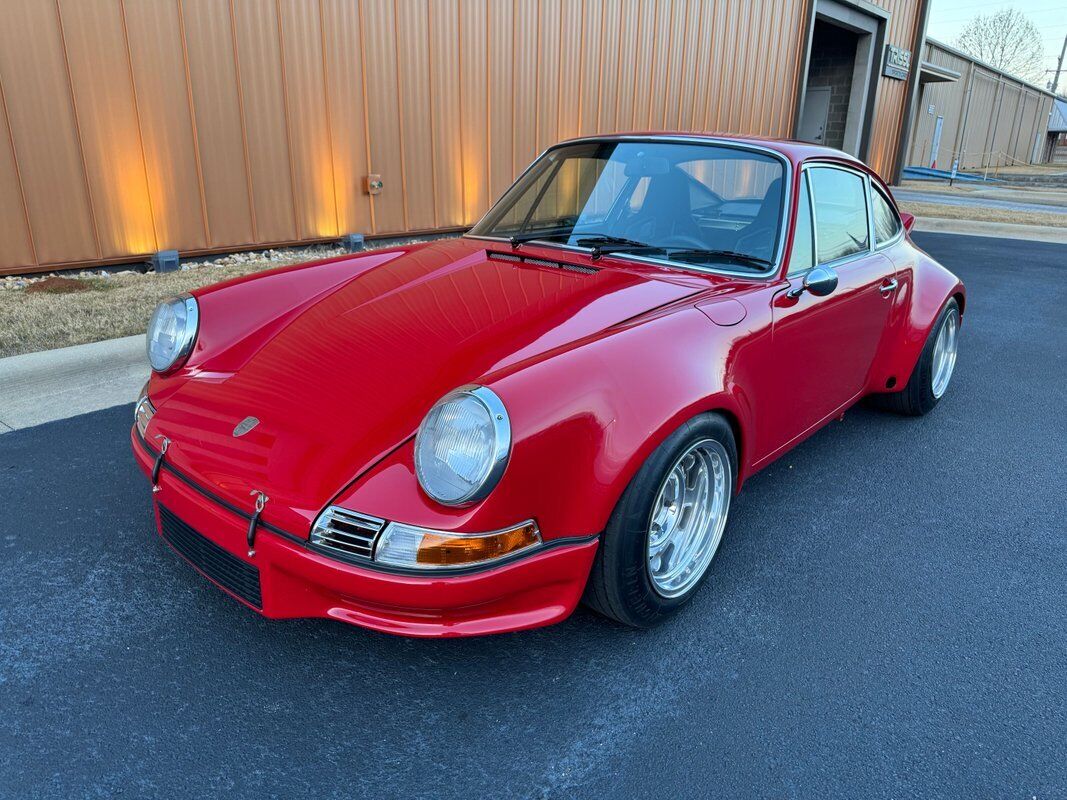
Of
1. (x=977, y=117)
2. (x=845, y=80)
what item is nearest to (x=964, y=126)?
(x=977, y=117)

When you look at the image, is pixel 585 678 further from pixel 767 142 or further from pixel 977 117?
pixel 977 117

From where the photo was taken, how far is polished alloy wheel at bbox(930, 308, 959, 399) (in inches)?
159

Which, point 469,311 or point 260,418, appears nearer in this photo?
point 260,418

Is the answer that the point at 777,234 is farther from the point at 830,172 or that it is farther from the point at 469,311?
the point at 469,311

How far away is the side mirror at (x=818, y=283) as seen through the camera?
265 centimetres

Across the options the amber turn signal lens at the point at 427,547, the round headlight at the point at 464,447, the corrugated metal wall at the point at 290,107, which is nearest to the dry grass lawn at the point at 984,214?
the corrugated metal wall at the point at 290,107

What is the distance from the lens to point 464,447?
1.77 meters

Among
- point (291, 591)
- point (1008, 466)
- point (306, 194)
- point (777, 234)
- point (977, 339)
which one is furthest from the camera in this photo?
point (306, 194)

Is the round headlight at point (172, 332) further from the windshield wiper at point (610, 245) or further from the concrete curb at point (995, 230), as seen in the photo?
the concrete curb at point (995, 230)

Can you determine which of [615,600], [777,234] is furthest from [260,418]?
[777,234]

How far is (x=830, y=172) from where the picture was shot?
322 centimetres

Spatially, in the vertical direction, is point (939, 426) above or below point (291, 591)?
below

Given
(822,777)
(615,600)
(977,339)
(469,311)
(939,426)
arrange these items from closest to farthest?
1. (822,777)
2. (615,600)
3. (469,311)
4. (939,426)
5. (977,339)

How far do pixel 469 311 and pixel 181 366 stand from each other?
3.27ft
